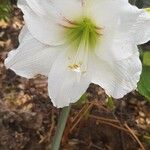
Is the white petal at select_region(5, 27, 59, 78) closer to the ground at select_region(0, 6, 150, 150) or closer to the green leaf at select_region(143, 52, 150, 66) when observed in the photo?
the green leaf at select_region(143, 52, 150, 66)

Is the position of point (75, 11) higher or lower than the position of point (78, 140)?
higher

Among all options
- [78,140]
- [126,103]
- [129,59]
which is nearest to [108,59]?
[129,59]

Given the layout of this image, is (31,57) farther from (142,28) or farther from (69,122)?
(69,122)

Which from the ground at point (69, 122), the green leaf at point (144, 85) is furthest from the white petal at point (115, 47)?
the ground at point (69, 122)

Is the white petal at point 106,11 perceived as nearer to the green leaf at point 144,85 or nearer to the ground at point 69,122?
the green leaf at point 144,85

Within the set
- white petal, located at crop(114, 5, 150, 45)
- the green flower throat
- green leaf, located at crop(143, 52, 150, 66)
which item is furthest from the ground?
white petal, located at crop(114, 5, 150, 45)

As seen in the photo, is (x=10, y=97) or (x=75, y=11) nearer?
(x=75, y=11)

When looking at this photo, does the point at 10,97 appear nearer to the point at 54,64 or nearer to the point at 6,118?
the point at 6,118
